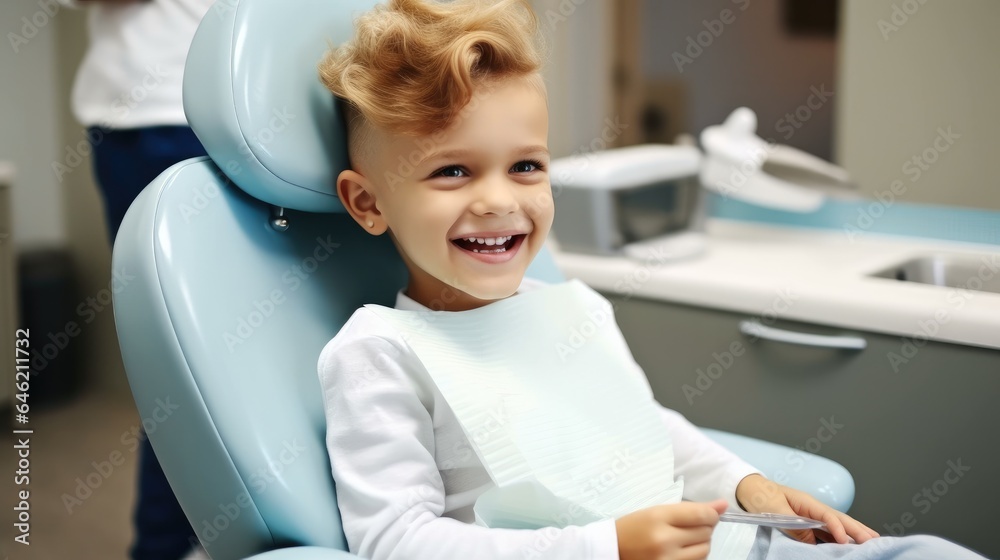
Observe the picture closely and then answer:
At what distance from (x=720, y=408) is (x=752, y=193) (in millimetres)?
460

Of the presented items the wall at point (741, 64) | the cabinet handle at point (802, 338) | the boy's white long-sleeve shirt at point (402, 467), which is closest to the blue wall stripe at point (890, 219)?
the wall at point (741, 64)

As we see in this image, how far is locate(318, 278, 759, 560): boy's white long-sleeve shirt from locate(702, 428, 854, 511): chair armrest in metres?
0.32

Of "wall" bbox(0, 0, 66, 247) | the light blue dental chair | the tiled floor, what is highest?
the light blue dental chair

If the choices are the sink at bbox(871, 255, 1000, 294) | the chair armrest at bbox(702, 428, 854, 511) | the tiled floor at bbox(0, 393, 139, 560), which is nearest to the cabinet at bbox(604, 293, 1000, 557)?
the sink at bbox(871, 255, 1000, 294)

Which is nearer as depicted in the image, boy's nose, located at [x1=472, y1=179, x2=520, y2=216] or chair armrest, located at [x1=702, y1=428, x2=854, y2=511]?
boy's nose, located at [x1=472, y1=179, x2=520, y2=216]

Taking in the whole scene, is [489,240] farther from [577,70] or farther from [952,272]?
[577,70]

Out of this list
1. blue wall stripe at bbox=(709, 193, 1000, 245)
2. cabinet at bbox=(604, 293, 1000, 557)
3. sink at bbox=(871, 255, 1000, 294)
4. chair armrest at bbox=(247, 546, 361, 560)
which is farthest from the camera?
blue wall stripe at bbox=(709, 193, 1000, 245)

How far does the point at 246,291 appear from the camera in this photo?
3.00 ft

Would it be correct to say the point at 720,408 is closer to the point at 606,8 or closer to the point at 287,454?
the point at 287,454

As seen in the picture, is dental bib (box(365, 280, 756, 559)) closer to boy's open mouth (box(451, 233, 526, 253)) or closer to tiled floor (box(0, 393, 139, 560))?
boy's open mouth (box(451, 233, 526, 253))

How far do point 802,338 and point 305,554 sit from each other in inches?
36.3

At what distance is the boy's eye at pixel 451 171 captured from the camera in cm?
92

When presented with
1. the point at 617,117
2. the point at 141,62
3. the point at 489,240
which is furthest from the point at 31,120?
the point at 489,240

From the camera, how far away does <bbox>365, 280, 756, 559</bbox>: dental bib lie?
2.89ft
